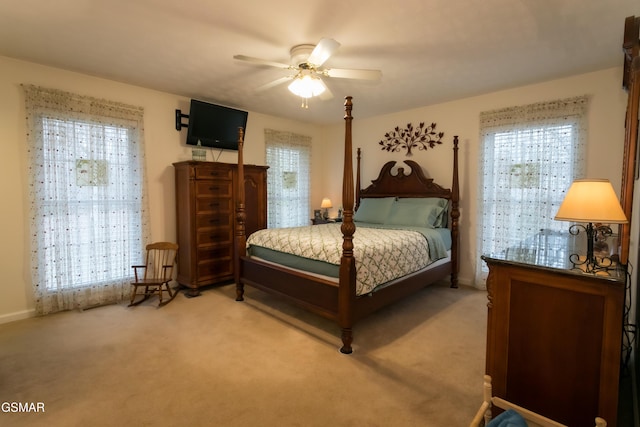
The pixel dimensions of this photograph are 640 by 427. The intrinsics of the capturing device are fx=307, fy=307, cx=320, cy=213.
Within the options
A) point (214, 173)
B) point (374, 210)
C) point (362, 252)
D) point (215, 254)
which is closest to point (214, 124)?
point (214, 173)

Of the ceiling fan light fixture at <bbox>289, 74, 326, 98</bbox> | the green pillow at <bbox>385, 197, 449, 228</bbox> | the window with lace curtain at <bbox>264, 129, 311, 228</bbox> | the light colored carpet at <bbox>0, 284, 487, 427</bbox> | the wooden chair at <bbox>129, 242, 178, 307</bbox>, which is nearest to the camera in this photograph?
the light colored carpet at <bbox>0, 284, 487, 427</bbox>

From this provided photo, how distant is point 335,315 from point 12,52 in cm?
378

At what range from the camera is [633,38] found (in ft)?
5.34

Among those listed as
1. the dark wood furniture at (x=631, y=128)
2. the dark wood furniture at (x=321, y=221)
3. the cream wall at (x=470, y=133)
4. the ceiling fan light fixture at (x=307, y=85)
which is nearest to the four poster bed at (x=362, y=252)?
the cream wall at (x=470, y=133)

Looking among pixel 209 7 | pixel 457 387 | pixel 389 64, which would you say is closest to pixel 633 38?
pixel 389 64

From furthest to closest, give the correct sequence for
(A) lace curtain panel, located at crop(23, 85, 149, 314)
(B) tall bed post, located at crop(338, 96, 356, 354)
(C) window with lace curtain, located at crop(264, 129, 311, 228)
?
(C) window with lace curtain, located at crop(264, 129, 311, 228) < (A) lace curtain panel, located at crop(23, 85, 149, 314) < (B) tall bed post, located at crop(338, 96, 356, 354)

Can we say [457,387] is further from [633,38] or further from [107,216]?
[107,216]

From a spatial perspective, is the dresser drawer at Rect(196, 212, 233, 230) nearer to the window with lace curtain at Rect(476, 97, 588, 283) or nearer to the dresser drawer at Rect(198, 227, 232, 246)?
the dresser drawer at Rect(198, 227, 232, 246)

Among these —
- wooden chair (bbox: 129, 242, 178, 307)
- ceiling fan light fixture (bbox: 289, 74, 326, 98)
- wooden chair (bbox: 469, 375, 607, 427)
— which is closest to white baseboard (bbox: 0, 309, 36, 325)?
wooden chair (bbox: 129, 242, 178, 307)

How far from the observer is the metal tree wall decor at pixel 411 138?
4469 mm

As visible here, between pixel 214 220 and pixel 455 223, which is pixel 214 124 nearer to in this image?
pixel 214 220

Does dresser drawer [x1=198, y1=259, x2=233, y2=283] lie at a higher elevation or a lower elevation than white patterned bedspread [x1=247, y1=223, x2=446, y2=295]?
lower

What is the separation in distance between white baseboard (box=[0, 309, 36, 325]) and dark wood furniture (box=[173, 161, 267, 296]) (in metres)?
1.43

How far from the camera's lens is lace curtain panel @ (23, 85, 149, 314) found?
3.11m
